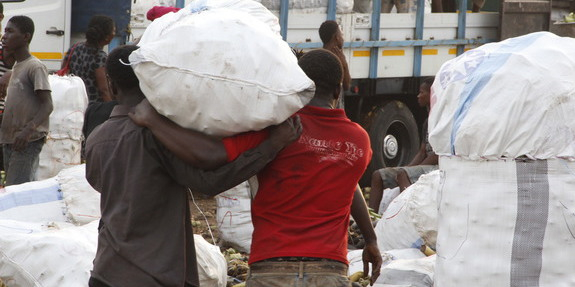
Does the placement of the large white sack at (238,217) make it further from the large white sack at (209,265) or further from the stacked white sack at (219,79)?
the stacked white sack at (219,79)

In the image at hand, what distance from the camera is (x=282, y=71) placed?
308cm

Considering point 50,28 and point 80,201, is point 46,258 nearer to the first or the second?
point 80,201

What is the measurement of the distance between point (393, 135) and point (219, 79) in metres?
7.36

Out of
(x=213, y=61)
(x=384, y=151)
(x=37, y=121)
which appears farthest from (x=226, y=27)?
(x=384, y=151)

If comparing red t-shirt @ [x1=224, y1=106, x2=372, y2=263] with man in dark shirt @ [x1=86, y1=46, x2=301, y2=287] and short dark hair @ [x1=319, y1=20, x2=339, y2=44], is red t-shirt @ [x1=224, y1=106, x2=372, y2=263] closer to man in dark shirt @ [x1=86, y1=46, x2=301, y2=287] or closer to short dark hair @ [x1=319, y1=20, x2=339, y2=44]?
man in dark shirt @ [x1=86, y1=46, x2=301, y2=287]

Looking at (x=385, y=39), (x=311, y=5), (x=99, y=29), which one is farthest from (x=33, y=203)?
(x=385, y=39)

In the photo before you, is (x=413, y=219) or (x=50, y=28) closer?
(x=413, y=219)

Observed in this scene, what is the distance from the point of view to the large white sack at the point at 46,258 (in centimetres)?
432

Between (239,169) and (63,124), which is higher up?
(239,169)

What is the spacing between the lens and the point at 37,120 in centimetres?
604

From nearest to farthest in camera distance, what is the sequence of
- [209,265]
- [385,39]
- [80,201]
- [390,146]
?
1. [209,265]
2. [80,201]
3. [385,39]
4. [390,146]

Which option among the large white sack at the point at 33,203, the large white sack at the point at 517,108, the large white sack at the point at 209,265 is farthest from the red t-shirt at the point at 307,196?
the large white sack at the point at 33,203

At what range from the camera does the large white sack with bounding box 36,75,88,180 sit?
6891 mm

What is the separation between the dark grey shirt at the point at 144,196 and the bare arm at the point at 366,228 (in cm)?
59
